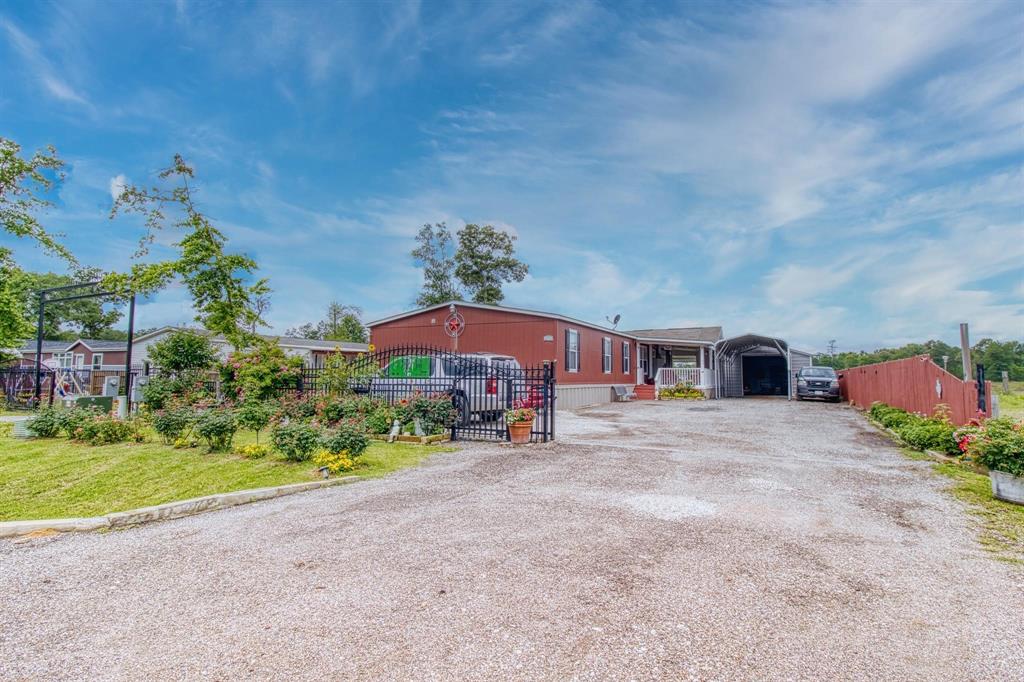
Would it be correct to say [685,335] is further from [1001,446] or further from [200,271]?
[200,271]

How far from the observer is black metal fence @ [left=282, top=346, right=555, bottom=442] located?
397 inches

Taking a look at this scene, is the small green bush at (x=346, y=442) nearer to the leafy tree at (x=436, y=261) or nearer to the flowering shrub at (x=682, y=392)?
the flowering shrub at (x=682, y=392)

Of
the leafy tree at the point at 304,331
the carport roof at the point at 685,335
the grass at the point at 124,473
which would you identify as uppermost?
the leafy tree at the point at 304,331

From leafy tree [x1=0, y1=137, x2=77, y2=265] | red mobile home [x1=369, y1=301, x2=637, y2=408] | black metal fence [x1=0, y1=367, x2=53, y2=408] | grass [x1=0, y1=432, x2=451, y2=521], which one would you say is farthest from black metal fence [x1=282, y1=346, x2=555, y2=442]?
leafy tree [x1=0, y1=137, x2=77, y2=265]

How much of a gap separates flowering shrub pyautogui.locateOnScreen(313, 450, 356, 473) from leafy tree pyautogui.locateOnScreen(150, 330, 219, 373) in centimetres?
813

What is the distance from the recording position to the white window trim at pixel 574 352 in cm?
1972

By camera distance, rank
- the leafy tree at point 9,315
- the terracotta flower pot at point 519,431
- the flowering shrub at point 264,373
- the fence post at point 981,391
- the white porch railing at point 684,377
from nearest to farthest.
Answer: the fence post at point 981,391
the terracotta flower pot at point 519,431
the flowering shrub at point 264,373
the leafy tree at point 9,315
the white porch railing at point 684,377

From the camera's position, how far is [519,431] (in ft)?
30.6

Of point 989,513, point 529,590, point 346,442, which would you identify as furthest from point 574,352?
point 529,590

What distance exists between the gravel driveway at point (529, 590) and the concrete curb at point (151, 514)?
0.75ft

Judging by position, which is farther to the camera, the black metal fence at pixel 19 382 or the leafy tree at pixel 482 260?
the leafy tree at pixel 482 260

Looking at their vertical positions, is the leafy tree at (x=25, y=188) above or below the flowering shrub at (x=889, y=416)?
above

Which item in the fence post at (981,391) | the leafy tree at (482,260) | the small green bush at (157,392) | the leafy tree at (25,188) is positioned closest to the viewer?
the fence post at (981,391)

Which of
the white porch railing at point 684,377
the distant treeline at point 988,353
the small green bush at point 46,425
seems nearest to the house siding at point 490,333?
the white porch railing at point 684,377
